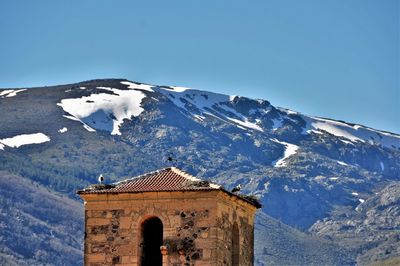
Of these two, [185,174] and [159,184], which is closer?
[159,184]

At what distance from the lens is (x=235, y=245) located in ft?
145

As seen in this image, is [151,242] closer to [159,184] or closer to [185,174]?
[159,184]

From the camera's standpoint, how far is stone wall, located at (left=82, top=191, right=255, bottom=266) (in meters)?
42.4

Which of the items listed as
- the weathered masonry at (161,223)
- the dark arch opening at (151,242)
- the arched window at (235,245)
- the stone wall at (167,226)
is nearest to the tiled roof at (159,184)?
the weathered masonry at (161,223)

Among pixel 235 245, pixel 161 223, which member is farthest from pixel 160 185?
pixel 235 245

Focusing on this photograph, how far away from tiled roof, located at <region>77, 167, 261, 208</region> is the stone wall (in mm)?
145

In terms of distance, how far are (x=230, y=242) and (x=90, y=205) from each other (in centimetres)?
391

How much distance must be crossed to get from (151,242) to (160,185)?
156 cm

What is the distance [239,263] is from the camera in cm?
4412

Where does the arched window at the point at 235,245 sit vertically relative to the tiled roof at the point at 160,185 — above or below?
below

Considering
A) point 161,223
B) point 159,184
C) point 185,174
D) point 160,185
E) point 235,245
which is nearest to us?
point 161,223

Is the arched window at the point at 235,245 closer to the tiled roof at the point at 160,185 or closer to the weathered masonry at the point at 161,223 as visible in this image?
the weathered masonry at the point at 161,223

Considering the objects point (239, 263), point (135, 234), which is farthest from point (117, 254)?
point (239, 263)

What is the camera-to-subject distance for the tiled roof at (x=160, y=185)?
141ft
